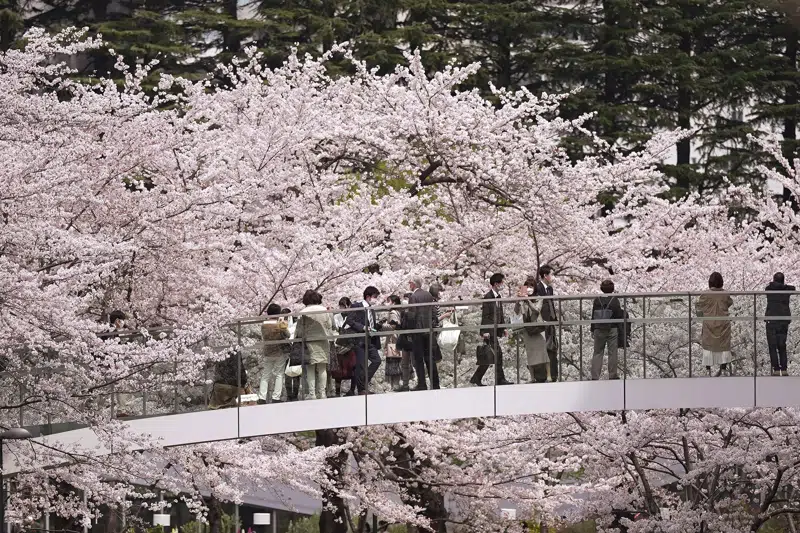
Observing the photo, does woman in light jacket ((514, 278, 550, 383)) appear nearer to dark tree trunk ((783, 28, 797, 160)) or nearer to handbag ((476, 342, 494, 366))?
handbag ((476, 342, 494, 366))

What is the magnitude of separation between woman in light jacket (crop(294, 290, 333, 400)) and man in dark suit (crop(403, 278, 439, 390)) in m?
1.04

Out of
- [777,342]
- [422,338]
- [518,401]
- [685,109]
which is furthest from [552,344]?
[685,109]

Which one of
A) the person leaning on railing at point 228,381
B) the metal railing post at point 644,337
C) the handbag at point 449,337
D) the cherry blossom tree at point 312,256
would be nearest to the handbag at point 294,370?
the person leaning on railing at point 228,381

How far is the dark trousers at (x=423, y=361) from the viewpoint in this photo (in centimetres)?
1750

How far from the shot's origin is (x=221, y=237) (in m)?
19.2

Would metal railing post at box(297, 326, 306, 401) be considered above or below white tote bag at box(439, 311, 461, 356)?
below

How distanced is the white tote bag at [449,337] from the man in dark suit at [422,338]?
0.16 metres

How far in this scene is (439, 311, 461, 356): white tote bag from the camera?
57.6ft

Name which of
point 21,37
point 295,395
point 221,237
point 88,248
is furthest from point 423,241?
point 21,37

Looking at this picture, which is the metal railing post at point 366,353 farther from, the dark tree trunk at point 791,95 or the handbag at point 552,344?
the dark tree trunk at point 791,95

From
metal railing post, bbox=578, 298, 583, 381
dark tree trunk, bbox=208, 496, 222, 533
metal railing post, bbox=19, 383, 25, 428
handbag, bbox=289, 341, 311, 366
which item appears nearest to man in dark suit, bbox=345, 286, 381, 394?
handbag, bbox=289, 341, 311, 366

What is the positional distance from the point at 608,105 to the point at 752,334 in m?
22.6

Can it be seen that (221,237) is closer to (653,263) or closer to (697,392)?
(697,392)

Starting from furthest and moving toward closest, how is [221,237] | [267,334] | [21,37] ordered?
[21,37] → [221,237] → [267,334]
